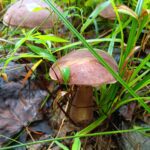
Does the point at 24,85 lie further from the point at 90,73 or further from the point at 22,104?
the point at 90,73

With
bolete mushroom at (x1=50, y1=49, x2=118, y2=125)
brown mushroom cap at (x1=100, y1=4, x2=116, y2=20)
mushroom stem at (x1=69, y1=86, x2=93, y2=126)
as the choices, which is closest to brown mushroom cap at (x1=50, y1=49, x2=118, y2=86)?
bolete mushroom at (x1=50, y1=49, x2=118, y2=125)

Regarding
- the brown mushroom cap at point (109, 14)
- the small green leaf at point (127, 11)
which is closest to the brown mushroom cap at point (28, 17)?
the brown mushroom cap at point (109, 14)

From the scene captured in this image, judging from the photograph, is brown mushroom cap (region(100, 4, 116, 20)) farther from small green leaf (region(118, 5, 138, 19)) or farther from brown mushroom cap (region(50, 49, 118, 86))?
brown mushroom cap (region(50, 49, 118, 86))

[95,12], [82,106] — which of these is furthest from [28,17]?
[82,106]

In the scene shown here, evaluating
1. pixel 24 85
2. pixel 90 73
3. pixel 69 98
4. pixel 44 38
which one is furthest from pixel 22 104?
pixel 90 73

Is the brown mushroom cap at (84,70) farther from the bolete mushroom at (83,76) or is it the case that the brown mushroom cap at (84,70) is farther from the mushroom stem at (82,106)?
the mushroom stem at (82,106)

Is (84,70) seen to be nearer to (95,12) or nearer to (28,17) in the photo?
(95,12)

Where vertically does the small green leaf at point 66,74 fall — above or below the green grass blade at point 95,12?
below
